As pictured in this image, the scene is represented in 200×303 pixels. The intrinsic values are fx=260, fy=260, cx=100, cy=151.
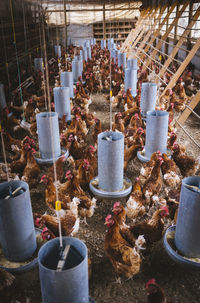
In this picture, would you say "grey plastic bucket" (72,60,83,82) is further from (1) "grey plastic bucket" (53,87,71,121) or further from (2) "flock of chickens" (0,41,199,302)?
(1) "grey plastic bucket" (53,87,71,121)

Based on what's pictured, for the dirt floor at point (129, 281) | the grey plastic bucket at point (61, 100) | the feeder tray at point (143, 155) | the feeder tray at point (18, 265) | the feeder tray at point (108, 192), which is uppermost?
the grey plastic bucket at point (61, 100)

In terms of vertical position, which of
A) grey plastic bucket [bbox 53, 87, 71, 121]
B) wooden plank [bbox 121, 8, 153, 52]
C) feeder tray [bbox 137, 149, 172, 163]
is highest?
wooden plank [bbox 121, 8, 153, 52]

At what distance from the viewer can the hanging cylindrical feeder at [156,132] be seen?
11.6 feet

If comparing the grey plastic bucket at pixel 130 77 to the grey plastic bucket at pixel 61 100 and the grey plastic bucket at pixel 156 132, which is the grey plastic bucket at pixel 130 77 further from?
the grey plastic bucket at pixel 156 132

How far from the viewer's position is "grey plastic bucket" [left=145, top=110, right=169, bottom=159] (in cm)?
354

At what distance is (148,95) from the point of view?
193 inches

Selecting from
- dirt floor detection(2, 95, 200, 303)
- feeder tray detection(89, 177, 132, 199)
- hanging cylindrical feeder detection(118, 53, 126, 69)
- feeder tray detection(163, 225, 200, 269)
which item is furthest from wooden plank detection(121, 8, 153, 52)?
dirt floor detection(2, 95, 200, 303)

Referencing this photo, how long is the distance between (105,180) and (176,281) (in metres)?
1.32

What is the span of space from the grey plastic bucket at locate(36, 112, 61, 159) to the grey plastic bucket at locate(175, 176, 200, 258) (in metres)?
2.10

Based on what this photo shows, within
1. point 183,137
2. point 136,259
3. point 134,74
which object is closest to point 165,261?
point 136,259

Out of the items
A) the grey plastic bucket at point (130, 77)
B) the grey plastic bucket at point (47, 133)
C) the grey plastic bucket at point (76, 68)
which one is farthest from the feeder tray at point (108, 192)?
the grey plastic bucket at point (76, 68)

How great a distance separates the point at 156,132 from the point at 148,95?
1548mm

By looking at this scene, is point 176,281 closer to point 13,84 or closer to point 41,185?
point 41,185

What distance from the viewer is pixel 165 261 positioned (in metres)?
2.30
